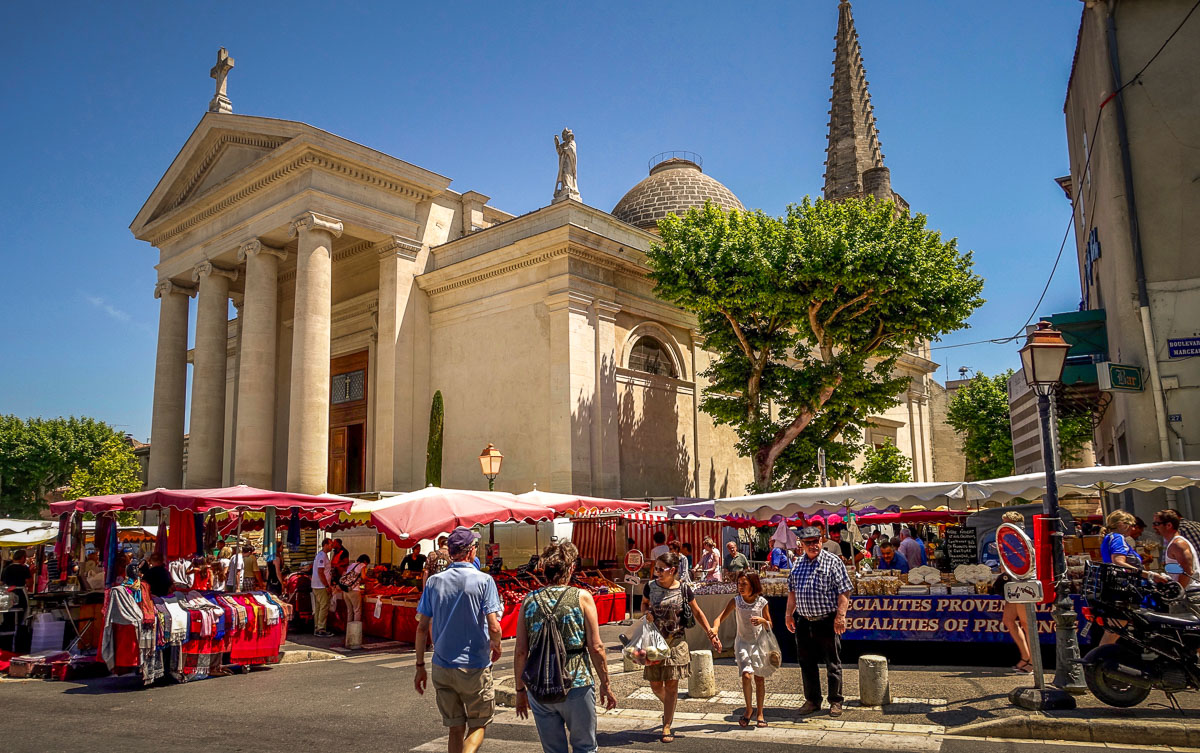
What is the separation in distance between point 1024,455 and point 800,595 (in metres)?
36.4

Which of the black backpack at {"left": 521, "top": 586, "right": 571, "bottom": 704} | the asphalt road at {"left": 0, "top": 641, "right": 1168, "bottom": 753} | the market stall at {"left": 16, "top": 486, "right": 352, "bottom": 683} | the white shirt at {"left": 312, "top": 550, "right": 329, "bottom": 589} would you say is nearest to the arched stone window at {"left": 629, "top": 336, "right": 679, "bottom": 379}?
the white shirt at {"left": 312, "top": 550, "right": 329, "bottom": 589}

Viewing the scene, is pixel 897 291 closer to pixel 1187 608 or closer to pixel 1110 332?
pixel 1110 332

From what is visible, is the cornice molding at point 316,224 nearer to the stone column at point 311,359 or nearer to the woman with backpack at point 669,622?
the stone column at point 311,359

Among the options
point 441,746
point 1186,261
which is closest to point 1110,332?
point 1186,261

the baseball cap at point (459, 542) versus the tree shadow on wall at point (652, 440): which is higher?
the tree shadow on wall at point (652, 440)

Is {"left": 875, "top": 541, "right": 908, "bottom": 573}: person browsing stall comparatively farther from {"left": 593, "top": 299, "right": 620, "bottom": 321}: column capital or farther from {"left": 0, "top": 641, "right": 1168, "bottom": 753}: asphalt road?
{"left": 593, "top": 299, "right": 620, "bottom": 321}: column capital

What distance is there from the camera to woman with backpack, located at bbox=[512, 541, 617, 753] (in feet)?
16.6

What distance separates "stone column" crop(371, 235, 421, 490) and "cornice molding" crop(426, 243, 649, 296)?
45.6 inches

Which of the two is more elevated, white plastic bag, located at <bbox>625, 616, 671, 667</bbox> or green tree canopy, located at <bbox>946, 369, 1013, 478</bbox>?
green tree canopy, located at <bbox>946, 369, 1013, 478</bbox>

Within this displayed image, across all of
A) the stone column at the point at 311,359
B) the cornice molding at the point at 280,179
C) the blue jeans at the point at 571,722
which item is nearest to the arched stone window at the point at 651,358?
the cornice molding at the point at 280,179

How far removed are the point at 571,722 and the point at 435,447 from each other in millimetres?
19363

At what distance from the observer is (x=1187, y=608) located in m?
7.55

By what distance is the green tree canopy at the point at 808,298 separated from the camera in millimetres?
20734

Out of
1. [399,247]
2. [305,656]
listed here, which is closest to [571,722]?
[305,656]
